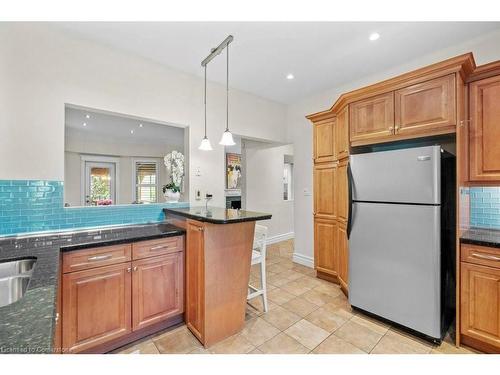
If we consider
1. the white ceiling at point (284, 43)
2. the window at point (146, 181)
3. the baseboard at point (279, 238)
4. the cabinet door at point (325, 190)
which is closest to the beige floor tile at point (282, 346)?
the cabinet door at point (325, 190)

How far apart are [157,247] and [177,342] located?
0.81 m

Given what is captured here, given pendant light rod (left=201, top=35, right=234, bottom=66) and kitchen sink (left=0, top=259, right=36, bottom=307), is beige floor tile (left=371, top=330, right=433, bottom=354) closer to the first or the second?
kitchen sink (left=0, top=259, right=36, bottom=307)

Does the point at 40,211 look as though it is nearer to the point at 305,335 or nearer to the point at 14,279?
the point at 14,279

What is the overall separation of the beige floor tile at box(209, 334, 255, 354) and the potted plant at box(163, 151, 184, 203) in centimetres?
159

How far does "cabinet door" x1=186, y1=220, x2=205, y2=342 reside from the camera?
189cm

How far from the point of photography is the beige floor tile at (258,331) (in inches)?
78.2

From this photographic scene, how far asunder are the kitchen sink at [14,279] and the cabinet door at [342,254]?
110 inches

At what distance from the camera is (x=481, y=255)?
1.76 m

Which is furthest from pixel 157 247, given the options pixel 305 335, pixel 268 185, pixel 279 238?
pixel 279 238

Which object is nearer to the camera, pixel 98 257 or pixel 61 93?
pixel 98 257

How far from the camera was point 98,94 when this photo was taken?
2.30 m

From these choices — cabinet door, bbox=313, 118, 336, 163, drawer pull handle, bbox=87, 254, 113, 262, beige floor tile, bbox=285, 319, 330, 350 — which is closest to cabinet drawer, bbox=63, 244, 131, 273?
drawer pull handle, bbox=87, 254, 113, 262
